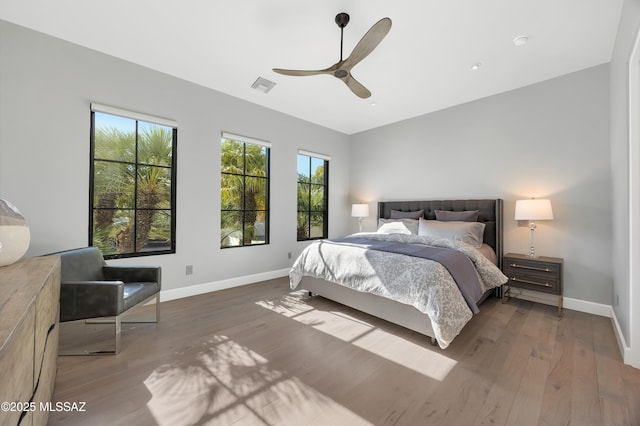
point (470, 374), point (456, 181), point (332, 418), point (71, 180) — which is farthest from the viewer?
point (456, 181)

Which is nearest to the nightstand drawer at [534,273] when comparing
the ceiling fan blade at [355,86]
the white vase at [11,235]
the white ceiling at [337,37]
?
the white ceiling at [337,37]

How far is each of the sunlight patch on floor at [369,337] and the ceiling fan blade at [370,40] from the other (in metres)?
2.41

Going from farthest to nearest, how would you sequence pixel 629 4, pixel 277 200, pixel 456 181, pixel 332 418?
pixel 277 200
pixel 456 181
pixel 629 4
pixel 332 418

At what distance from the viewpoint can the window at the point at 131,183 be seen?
2.91 metres

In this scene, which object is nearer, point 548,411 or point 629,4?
point 548,411

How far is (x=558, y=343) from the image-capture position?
2285mm

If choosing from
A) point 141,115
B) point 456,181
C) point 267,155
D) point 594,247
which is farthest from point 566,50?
point 141,115

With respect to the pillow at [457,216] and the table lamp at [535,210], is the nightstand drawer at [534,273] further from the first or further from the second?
the pillow at [457,216]

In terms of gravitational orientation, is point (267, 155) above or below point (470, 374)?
above

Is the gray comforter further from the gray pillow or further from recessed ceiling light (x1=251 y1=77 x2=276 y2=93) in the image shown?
recessed ceiling light (x1=251 y1=77 x2=276 y2=93)

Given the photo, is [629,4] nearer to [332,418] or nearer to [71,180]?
[332,418]

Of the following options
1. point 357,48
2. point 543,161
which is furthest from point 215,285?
point 543,161

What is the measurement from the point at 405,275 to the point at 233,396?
161 cm

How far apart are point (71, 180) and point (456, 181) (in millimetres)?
4865
